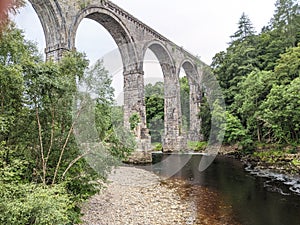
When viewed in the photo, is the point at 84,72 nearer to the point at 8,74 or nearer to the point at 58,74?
the point at 58,74

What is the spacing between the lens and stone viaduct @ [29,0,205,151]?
10.4m

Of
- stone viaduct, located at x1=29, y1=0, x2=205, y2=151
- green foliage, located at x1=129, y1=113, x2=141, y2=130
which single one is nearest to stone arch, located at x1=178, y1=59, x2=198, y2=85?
stone viaduct, located at x1=29, y1=0, x2=205, y2=151

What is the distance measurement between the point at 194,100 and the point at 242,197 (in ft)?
63.0

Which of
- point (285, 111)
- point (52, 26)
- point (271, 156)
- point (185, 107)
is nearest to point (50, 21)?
point (52, 26)

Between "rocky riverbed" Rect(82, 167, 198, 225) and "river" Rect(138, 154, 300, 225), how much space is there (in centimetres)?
49

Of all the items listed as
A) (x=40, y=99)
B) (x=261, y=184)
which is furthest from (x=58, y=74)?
(x=261, y=184)

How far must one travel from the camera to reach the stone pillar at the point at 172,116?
21.5 m

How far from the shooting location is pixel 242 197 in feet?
26.0

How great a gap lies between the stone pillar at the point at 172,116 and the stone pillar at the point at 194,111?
3.65m

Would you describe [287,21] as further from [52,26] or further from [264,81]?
[52,26]

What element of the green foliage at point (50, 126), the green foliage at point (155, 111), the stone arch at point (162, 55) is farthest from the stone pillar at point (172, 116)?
the green foliage at point (50, 126)

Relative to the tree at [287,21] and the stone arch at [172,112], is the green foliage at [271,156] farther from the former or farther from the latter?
the tree at [287,21]

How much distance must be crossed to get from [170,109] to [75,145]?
17.0 metres

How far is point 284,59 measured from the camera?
49.1 ft
